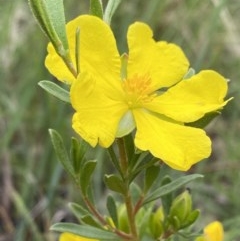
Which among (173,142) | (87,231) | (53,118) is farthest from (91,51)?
(53,118)

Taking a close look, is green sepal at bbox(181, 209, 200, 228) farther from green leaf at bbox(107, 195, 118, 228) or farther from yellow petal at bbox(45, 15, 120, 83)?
yellow petal at bbox(45, 15, 120, 83)

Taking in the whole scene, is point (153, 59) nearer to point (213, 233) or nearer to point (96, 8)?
point (96, 8)

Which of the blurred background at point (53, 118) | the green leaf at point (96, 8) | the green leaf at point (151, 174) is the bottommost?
the blurred background at point (53, 118)

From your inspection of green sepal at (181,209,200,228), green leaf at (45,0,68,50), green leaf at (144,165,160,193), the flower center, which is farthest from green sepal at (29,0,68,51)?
green sepal at (181,209,200,228)

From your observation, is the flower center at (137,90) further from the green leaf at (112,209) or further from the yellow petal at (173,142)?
the green leaf at (112,209)

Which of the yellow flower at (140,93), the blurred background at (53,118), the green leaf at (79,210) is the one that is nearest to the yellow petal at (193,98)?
the yellow flower at (140,93)

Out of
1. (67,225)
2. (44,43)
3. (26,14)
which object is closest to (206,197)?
(44,43)

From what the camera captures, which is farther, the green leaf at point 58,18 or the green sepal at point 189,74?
the green sepal at point 189,74
